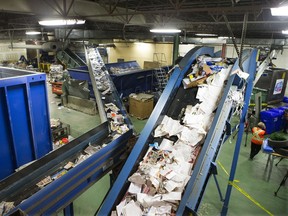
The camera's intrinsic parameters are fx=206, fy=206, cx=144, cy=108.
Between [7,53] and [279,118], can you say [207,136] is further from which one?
[7,53]

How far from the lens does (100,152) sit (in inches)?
100

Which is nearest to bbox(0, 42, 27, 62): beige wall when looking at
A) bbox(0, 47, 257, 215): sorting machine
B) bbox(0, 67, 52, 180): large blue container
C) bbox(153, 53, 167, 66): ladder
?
bbox(153, 53, 167, 66): ladder

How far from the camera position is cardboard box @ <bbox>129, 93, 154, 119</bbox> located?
826 cm

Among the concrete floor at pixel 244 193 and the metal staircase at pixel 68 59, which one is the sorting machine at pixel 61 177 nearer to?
the concrete floor at pixel 244 193

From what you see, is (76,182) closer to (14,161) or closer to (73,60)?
(14,161)

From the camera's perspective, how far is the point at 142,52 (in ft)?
59.2

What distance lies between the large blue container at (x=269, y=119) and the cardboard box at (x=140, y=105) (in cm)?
418

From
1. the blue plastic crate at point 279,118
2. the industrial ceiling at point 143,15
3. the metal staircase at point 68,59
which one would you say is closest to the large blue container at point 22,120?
the industrial ceiling at point 143,15

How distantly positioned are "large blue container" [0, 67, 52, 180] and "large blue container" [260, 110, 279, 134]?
7098mm

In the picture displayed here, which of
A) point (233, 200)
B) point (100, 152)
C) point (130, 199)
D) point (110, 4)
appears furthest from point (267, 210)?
point (110, 4)

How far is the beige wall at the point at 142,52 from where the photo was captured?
17.1m

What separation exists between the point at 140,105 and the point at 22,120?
518 cm

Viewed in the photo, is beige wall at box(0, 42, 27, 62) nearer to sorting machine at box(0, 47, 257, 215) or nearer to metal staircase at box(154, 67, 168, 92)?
metal staircase at box(154, 67, 168, 92)

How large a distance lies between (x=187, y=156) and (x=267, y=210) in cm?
288
